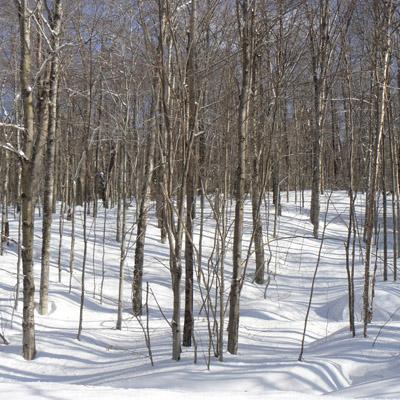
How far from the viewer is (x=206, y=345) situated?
6.63m

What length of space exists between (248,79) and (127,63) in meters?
4.67

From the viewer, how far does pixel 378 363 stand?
5082 millimetres

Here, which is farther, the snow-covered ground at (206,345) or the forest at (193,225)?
the forest at (193,225)

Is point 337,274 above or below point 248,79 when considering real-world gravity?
below

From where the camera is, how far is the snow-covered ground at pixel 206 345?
4.05m

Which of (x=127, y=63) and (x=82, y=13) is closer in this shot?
(x=127, y=63)

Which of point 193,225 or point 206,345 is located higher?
point 193,225

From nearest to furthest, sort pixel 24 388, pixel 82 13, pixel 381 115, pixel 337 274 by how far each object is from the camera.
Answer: pixel 24 388 < pixel 381 115 < pixel 82 13 < pixel 337 274

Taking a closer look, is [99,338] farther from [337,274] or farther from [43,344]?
[337,274]

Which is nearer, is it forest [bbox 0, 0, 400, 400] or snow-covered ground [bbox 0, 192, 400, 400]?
snow-covered ground [bbox 0, 192, 400, 400]

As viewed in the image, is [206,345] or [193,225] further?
[193,225]

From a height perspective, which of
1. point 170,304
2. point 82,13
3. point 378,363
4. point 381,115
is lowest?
point 170,304

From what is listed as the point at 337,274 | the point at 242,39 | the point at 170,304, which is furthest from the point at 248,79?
the point at 337,274

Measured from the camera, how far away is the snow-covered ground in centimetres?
405
